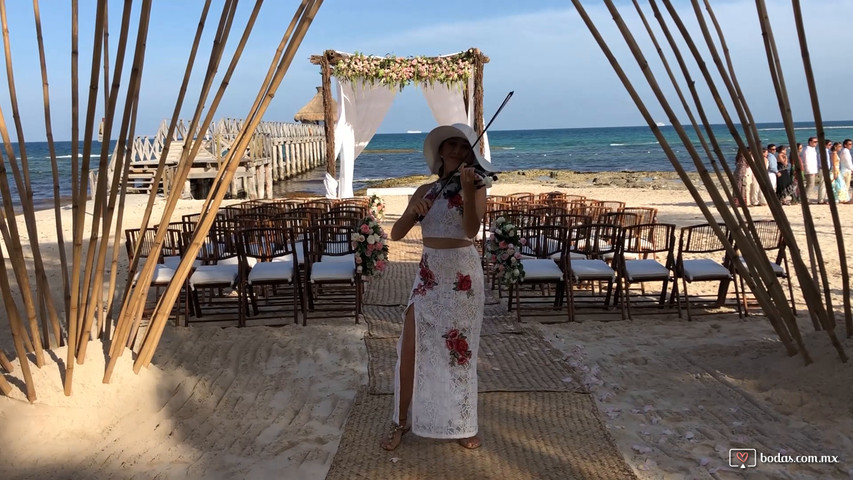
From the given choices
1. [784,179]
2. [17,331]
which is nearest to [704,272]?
[17,331]

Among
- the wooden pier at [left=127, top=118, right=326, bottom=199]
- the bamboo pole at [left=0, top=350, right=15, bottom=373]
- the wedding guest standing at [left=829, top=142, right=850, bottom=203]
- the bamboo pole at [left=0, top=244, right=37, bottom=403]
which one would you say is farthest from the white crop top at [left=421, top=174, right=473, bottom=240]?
the wooden pier at [left=127, top=118, right=326, bottom=199]

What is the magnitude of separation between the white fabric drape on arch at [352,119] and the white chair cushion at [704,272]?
26.5 feet

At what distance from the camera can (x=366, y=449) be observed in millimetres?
3691

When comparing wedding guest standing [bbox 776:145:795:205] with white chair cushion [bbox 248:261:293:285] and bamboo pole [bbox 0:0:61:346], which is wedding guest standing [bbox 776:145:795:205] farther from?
bamboo pole [bbox 0:0:61:346]

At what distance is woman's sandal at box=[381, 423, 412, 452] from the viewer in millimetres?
3648

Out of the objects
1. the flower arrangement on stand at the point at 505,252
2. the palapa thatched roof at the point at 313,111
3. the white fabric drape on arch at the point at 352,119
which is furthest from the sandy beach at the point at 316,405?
the palapa thatched roof at the point at 313,111

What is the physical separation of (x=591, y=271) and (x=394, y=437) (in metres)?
3.19

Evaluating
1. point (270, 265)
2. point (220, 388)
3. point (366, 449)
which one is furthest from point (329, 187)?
point (366, 449)

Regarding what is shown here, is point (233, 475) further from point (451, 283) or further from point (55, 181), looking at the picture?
point (55, 181)

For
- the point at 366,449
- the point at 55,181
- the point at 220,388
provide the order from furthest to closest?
the point at 220,388 → the point at 55,181 → the point at 366,449

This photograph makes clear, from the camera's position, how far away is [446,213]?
11.6 feet

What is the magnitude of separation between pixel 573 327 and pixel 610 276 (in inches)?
22.2

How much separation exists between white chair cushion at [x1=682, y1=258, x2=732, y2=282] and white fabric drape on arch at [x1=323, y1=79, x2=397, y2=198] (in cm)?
807

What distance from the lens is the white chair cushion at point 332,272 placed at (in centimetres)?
616
